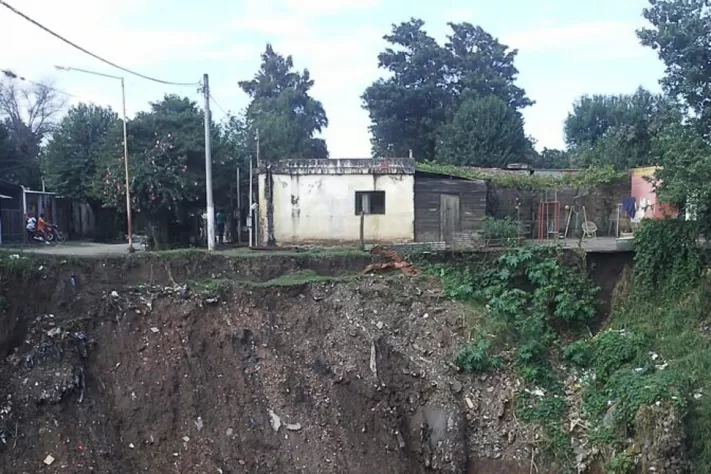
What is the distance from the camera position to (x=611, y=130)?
2691 cm

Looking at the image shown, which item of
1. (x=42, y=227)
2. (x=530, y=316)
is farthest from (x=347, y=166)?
(x=42, y=227)

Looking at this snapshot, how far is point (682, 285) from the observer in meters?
11.3

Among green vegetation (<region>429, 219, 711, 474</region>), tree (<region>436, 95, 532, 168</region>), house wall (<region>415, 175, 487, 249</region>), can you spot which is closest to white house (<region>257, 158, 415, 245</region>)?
house wall (<region>415, 175, 487, 249</region>)

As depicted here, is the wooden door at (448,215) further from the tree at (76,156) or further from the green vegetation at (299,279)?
the tree at (76,156)

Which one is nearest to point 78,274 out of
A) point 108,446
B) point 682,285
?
point 108,446

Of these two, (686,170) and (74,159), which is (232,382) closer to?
(686,170)

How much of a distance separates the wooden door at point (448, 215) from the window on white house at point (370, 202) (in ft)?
5.29

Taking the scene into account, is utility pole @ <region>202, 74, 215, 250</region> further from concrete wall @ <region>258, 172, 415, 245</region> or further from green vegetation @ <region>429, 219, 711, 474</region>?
green vegetation @ <region>429, 219, 711, 474</region>

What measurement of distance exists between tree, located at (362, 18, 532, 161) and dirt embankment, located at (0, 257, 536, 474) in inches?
934

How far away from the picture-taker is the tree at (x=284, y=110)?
32594 millimetres

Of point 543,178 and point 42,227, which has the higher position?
point 543,178

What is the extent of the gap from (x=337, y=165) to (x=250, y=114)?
16894 mm

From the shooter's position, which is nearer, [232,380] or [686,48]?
[232,380]

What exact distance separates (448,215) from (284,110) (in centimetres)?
2315
